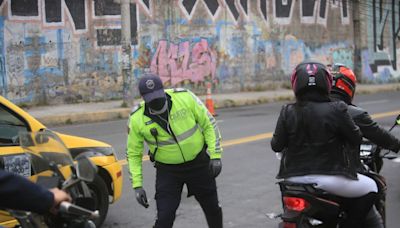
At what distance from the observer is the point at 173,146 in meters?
4.39

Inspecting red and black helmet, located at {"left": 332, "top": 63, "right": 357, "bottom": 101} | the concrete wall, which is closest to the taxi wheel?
red and black helmet, located at {"left": 332, "top": 63, "right": 357, "bottom": 101}

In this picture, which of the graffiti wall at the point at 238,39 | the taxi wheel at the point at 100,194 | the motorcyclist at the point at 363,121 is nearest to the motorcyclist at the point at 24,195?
the motorcyclist at the point at 363,121

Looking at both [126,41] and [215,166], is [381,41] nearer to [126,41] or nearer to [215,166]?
[126,41]

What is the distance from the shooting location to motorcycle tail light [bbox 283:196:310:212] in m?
3.49

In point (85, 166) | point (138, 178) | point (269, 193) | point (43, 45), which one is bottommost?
point (269, 193)

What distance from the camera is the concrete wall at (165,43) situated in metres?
18.3

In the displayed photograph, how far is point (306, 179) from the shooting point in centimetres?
358

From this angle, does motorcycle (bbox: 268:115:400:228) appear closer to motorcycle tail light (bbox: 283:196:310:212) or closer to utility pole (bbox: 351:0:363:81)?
motorcycle tail light (bbox: 283:196:310:212)

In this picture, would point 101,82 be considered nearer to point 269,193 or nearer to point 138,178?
point 269,193

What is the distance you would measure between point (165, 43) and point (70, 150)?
1684cm

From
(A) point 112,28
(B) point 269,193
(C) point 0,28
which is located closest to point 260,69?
(A) point 112,28

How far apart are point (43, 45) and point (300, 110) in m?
16.3

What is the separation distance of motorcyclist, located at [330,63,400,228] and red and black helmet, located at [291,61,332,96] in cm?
49

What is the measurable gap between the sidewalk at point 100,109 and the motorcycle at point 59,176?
42.1 feet
